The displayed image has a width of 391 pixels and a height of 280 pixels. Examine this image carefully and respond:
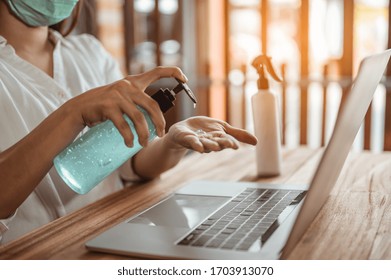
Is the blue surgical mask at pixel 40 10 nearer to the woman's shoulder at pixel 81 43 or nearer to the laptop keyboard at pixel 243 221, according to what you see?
the woman's shoulder at pixel 81 43

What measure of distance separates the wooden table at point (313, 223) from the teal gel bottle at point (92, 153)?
0.09 meters

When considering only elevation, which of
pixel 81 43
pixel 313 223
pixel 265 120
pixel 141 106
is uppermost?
pixel 81 43

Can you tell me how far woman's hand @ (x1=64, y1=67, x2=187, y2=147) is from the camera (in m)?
0.78

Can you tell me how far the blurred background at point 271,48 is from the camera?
3277 millimetres

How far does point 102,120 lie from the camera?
838mm

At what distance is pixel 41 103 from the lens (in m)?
1.26

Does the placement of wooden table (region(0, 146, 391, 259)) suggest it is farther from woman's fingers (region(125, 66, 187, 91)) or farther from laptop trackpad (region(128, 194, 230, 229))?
woman's fingers (region(125, 66, 187, 91))

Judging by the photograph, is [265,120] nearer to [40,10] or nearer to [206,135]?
[206,135]

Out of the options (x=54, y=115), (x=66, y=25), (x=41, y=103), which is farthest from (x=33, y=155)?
(x=66, y=25)

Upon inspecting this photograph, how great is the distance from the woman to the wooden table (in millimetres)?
111

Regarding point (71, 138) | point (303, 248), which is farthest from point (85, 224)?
point (303, 248)

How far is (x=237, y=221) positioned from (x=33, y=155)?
40 centimetres
